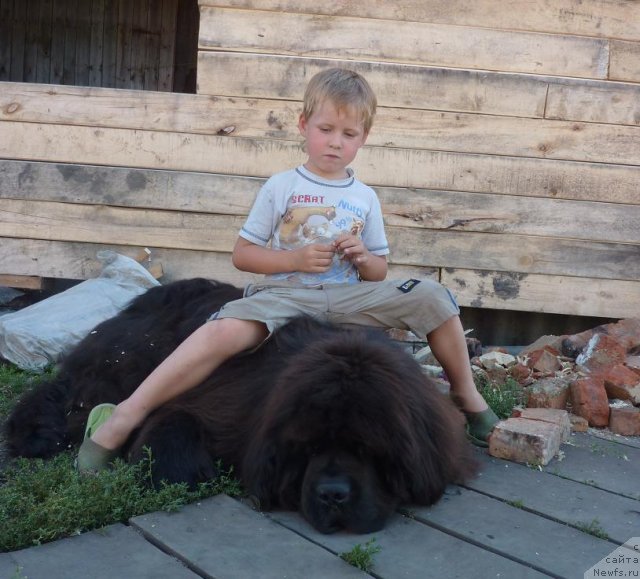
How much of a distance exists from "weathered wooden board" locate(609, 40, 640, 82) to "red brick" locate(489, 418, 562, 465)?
2665 millimetres

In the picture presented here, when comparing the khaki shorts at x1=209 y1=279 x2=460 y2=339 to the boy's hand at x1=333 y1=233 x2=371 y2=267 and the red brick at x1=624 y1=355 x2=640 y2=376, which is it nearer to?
the boy's hand at x1=333 y1=233 x2=371 y2=267

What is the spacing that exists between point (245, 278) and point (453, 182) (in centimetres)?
138

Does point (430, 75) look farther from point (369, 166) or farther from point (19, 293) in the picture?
point (19, 293)

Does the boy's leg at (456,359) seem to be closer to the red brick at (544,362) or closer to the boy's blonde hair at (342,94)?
the boy's blonde hair at (342,94)

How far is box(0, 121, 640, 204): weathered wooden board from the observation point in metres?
5.00

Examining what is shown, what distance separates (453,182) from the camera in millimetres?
5043

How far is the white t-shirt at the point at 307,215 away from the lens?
3.29m

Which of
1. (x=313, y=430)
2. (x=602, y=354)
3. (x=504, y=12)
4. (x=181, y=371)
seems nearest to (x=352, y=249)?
(x=181, y=371)

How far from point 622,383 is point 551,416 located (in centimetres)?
67

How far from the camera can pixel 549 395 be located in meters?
3.81

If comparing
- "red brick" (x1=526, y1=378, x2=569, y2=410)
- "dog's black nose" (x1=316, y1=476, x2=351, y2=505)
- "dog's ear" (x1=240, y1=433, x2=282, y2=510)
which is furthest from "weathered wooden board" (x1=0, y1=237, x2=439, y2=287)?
"dog's black nose" (x1=316, y1=476, x2=351, y2=505)

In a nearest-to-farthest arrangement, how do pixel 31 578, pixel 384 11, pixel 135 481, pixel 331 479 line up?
pixel 31 578 → pixel 331 479 → pixel 135 481 → pixel 384 11

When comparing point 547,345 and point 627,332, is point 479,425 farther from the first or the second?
point 627,332

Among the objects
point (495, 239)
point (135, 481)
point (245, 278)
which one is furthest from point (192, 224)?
point (135, 481)
